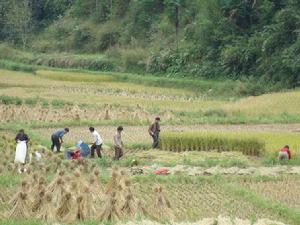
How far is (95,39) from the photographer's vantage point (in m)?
59.1

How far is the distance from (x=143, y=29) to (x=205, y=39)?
1173cm

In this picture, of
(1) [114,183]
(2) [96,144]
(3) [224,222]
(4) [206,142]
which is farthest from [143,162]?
(3) [224,222]

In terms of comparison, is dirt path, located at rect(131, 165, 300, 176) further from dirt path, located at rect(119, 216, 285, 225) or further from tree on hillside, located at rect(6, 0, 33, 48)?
tree on hillside, located at rect(6, 0, 33, 48)

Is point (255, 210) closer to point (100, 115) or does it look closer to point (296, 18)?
point (100, 115)

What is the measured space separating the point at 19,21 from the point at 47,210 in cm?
5354

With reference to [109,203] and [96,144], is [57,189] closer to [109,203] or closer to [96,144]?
[109,203]

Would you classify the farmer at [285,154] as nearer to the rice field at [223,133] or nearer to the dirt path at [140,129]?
the rice field at [223,133]

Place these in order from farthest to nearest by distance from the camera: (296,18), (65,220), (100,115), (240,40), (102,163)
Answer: (240,40) → (296,18) → (100,115) → (102,163) → (65,220)

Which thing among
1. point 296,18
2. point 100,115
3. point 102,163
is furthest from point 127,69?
point 102,163

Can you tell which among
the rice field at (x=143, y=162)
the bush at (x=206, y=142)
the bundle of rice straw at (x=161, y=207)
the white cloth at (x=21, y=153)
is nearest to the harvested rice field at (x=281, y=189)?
the rice field at (x=143, y=162)

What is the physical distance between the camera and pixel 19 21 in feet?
212

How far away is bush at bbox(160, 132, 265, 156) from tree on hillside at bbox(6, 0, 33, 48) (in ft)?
145

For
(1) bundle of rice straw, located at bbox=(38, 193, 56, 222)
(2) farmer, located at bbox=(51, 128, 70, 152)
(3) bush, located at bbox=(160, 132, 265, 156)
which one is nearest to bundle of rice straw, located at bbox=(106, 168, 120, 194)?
(1) bundle of rice straw, located at bbox=(38, 193, 56, 222)

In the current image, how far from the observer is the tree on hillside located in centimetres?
6412
